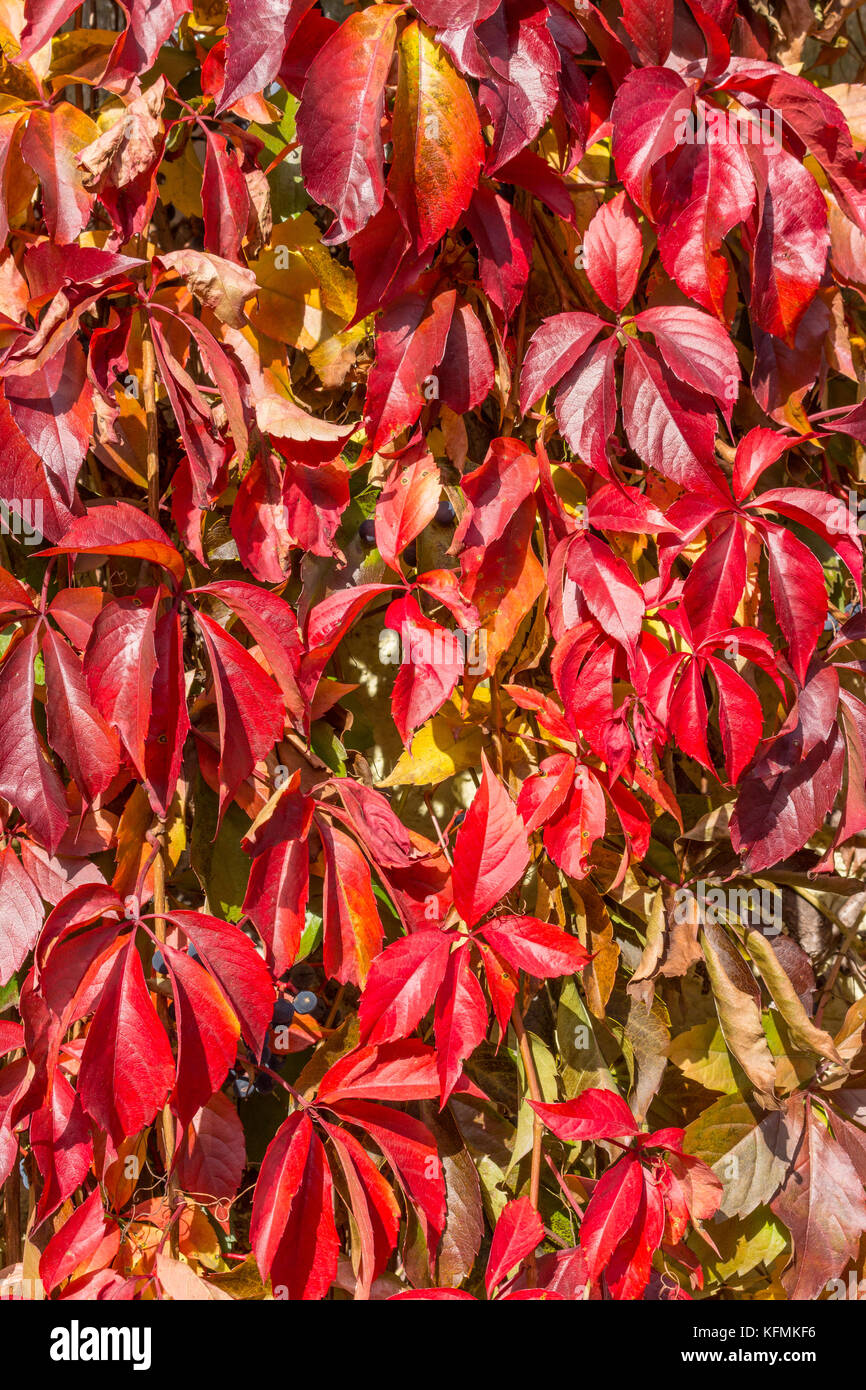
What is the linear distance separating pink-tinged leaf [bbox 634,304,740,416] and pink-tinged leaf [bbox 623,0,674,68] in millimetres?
192

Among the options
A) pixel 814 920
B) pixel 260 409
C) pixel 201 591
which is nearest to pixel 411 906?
pixel 201 591

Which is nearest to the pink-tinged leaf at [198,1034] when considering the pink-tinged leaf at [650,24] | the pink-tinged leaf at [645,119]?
the pink-tinged leaf at [645,119]

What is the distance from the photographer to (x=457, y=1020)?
0.75 metres

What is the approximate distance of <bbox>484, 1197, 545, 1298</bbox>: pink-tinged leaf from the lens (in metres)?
0.78

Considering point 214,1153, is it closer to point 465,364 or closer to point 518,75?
point 465,364

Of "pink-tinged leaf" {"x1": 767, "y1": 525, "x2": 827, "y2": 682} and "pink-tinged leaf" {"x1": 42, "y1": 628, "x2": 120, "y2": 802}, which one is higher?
"pink-tinged leaf" {"x1": 767, "y1": 525, "x2": 827, "y2": 682}

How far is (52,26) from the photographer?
725mm

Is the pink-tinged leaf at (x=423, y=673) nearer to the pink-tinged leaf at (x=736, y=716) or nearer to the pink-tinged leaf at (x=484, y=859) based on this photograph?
the pink-tinged leaf at (x=484, y=859)

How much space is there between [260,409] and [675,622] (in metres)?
0.36

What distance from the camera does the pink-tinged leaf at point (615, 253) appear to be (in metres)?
0.82

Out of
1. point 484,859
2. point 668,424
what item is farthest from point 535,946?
point 668,424

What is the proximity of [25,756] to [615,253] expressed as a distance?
590 mm

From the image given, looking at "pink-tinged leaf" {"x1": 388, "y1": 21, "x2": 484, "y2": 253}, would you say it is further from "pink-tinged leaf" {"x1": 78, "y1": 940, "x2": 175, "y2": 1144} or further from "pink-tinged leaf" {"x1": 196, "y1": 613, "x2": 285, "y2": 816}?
"pink-tinged leaf" {"x1": 78, "y1": 940, "x2": 175, "y2": 1144}

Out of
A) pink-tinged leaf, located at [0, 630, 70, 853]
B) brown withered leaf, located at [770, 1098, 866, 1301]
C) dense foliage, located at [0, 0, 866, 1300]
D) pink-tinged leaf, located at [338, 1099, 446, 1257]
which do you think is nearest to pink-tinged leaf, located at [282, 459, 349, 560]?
dense foliage, located at [0, 0, 866, 1300]
